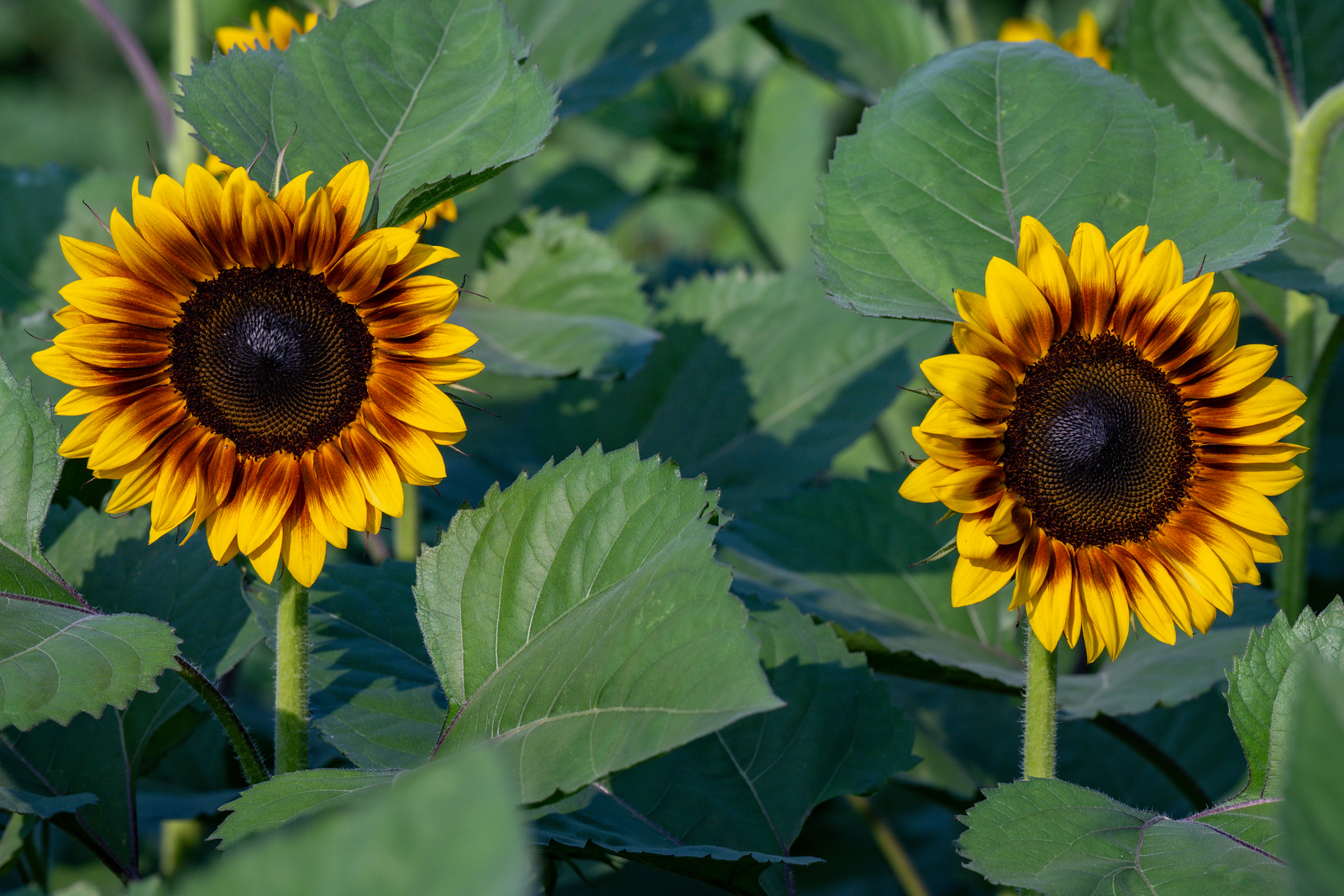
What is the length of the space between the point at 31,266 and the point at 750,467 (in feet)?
2.76

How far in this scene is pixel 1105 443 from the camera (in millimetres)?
711

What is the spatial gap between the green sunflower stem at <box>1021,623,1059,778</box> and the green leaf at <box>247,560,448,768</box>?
0.37 meters

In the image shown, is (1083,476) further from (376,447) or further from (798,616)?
(376,447)

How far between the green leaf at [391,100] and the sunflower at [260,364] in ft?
0.16

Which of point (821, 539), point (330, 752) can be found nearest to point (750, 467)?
point (821, 539)

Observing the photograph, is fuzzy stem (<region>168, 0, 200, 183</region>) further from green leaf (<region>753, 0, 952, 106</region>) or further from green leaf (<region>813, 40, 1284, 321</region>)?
green leaf (<region>813, 40, 1284, 321</region>)

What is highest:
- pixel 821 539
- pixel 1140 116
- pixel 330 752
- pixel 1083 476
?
pixel 1140 116

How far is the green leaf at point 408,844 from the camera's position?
28 centimetres

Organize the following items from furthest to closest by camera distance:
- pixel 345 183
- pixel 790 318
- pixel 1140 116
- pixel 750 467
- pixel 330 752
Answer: pixel 790 318 → pixel 750 467 → pixel 330 752 → pixel 1140 116 → pixel 345 183

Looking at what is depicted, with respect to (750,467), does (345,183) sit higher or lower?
higher

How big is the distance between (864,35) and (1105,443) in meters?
1.01

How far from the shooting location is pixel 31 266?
131cm

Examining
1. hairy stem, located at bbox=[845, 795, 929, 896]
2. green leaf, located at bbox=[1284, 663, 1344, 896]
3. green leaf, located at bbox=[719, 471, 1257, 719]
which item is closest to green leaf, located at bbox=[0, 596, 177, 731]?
green leaf, located at bbox=[719, 471, 1257, 719]

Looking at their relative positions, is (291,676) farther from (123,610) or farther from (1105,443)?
(1105,443)
